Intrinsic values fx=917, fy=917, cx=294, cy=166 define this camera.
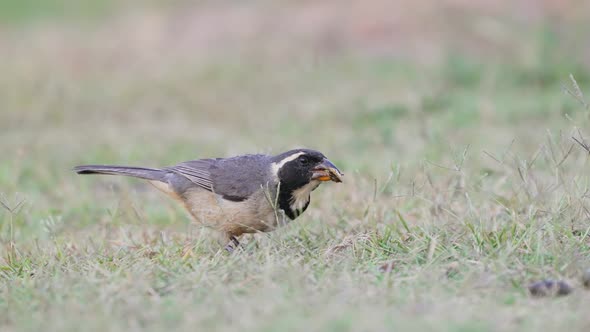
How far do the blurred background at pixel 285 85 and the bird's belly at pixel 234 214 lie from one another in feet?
4.18

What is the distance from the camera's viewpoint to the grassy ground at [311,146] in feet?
13.7

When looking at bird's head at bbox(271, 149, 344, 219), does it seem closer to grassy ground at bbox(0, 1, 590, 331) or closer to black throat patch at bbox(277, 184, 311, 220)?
black throat patch at bbox(277, 184, 311, 220)

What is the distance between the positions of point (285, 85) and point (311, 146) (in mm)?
2886

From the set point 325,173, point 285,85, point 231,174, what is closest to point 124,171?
point 231,174

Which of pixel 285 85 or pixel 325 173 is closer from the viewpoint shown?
pixel 325 173

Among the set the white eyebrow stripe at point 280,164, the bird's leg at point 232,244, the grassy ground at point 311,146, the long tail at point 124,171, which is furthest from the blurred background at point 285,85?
the white eyebrow stripe at point 280,164

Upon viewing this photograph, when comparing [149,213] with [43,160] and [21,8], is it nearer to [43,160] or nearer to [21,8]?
[43,160]

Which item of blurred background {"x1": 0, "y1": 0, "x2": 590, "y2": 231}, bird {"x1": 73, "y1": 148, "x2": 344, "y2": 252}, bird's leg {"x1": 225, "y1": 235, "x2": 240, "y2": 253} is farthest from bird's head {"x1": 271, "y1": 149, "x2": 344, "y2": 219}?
blurred background {"x1": 0, "y1": 0, "x2": 590, "y2": 231}

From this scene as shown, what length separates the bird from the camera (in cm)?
568

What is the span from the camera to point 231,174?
19.5ft

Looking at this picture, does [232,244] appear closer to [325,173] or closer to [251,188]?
[251,188]

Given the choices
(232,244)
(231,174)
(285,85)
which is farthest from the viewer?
(285,85)

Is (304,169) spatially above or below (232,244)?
above

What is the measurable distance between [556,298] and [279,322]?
132 cm
